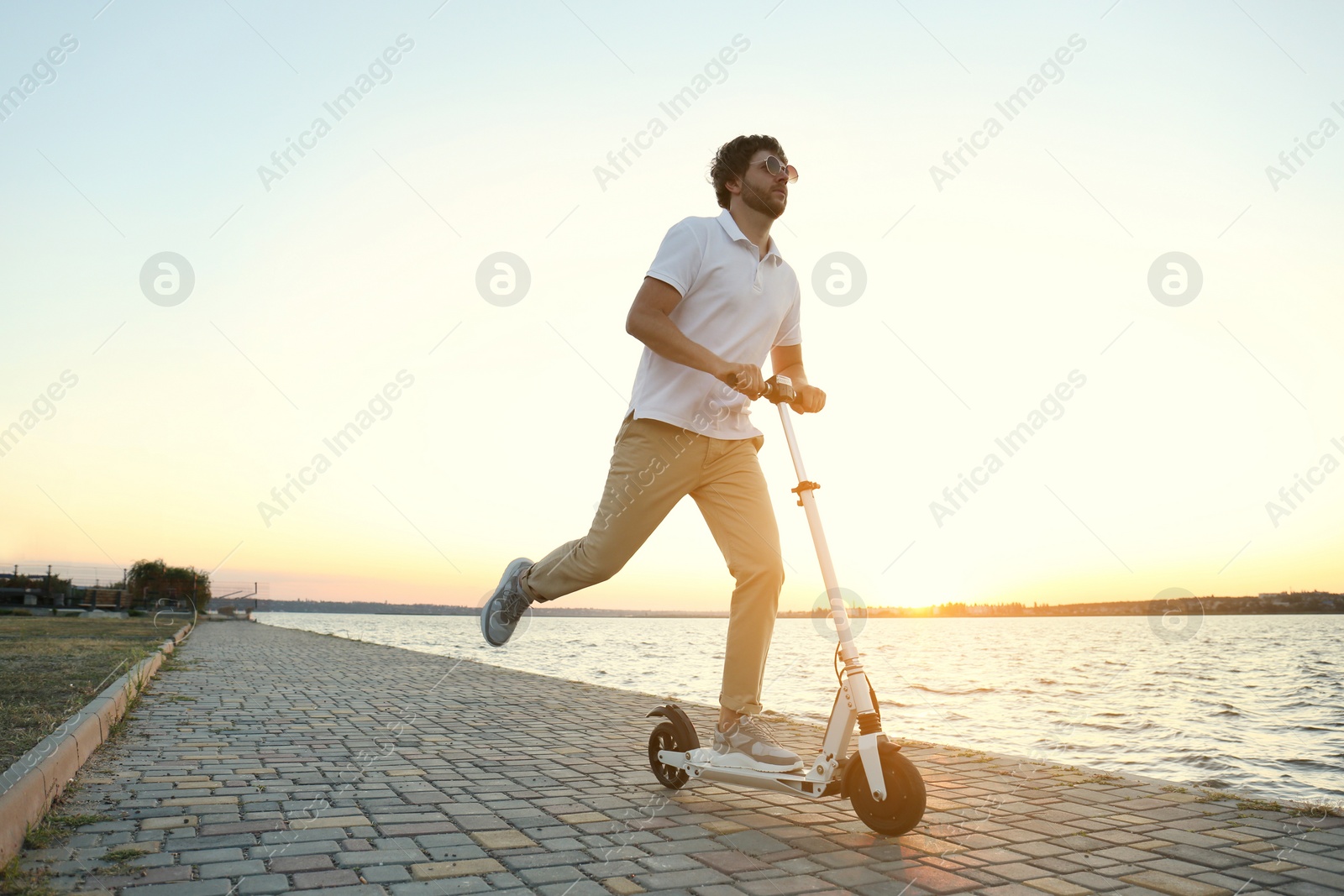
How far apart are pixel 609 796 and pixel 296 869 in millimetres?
1498

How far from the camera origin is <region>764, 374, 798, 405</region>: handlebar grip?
12.2ft

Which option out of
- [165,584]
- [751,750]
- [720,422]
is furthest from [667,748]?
[165,584]

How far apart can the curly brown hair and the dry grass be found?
3.89 meters

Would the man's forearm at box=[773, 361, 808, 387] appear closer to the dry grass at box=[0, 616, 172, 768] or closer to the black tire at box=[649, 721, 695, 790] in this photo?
the black tire at box=[649, 721, 695, 790]

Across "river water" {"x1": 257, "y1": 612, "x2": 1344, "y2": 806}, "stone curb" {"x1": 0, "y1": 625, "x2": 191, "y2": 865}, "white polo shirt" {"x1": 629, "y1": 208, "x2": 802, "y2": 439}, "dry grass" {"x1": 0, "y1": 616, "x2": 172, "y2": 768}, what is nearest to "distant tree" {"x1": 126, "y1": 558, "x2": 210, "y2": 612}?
"river water" {"x1": 257, "y1": 612, "x2": 1344, "y2": 806}

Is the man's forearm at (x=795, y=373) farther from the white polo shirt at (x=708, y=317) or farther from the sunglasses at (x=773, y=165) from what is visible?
the sunglasses at (x=773, y=165)

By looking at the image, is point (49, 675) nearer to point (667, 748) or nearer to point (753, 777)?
point (667, 748)

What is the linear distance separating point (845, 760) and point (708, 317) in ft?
6.19

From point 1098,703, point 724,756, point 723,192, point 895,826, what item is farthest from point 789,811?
point 1098,703

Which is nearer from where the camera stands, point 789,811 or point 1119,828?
point 1119,828

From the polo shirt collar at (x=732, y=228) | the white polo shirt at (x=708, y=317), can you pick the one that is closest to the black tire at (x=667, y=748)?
the white polo shirt at (x=708, y=317)

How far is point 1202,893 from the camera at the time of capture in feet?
8.66

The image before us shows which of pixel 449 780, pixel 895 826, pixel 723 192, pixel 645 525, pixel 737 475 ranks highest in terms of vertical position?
pixel 723 192

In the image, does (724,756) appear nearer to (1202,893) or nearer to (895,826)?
(895,826)
